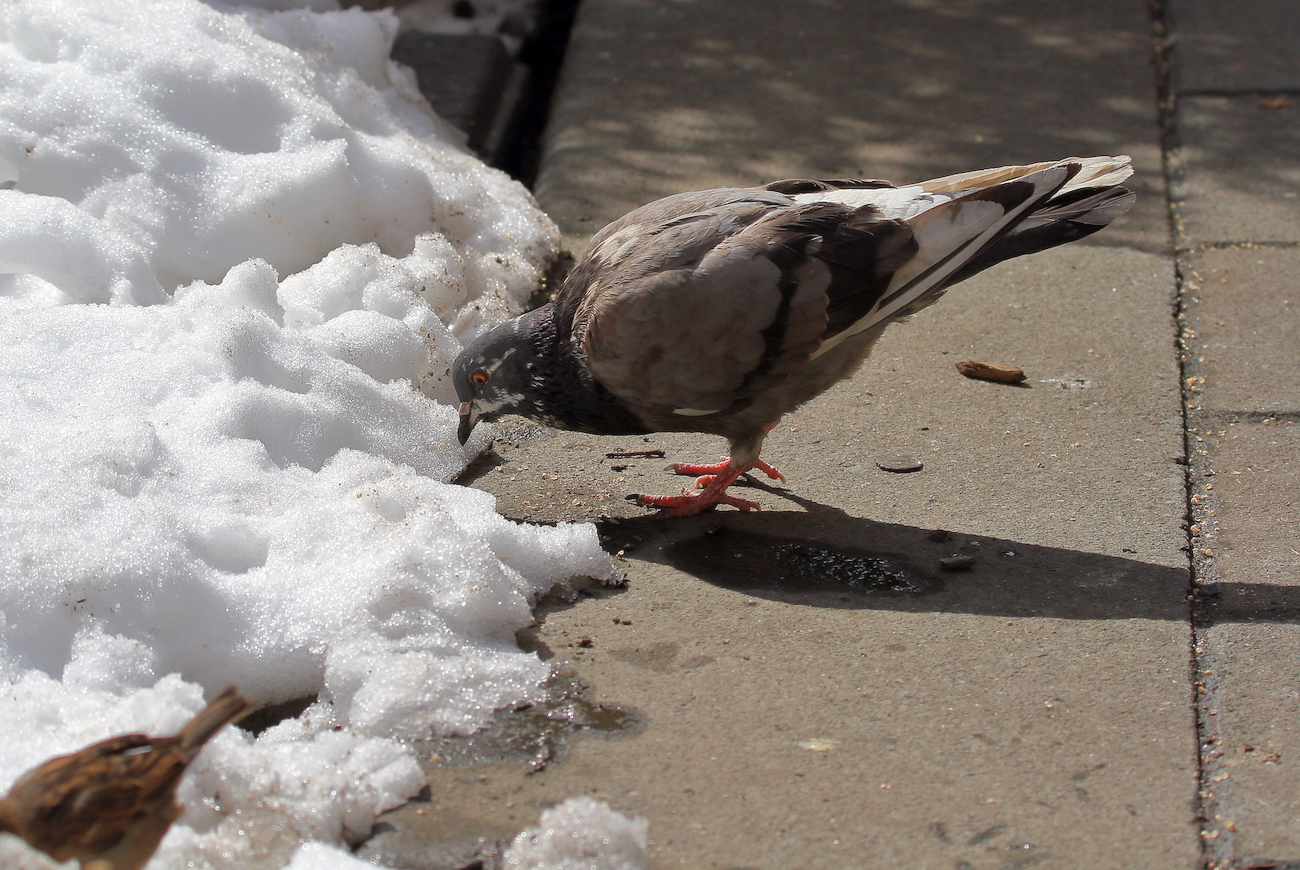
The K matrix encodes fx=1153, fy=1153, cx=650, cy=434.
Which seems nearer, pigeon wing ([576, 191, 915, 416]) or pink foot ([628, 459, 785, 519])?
pigeon wing ([576, 191, 915, 416])

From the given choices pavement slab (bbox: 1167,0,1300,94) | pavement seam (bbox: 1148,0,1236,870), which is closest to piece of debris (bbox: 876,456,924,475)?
pavement seam (bbox: 1148,0,1236,870)

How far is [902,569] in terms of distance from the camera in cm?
299

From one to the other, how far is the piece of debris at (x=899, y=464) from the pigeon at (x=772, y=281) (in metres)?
0.33

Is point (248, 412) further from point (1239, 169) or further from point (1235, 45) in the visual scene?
point (1235, 45)

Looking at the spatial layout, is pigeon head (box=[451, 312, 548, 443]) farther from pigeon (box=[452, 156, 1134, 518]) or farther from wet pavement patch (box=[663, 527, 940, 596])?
wet pavement patch (box=[663, 527, 940, 596])

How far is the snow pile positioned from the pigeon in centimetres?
136

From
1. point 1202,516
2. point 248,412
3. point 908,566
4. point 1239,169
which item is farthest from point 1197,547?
point 1239,169

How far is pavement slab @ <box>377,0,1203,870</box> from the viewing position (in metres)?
2.20

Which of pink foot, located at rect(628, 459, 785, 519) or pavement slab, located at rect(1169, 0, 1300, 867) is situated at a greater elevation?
pavement slab, located at rect(1169, 0, 1300, 867)

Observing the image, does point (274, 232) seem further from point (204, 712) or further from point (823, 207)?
point (204, 712)

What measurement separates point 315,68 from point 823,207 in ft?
8.21

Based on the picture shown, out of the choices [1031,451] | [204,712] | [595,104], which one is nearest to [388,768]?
[204,712]

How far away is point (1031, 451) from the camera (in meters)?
3.48

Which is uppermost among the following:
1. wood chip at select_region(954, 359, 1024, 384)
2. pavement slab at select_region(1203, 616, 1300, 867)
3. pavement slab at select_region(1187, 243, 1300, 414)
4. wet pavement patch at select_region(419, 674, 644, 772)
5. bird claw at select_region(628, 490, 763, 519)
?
pavement slab at select_region(1187, 243, 1300, 414)
